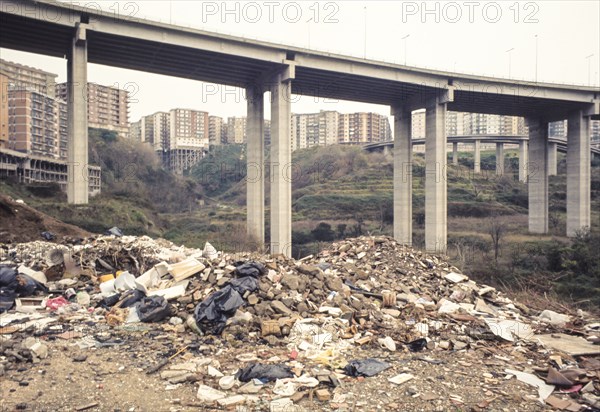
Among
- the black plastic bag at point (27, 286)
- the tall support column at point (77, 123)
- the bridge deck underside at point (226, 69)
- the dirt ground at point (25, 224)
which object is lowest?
the black plastic bag at point (27, 286)

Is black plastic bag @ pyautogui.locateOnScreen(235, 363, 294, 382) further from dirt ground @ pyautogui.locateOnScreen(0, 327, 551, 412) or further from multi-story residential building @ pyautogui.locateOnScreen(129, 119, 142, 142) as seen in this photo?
multi-story residential building @ pyautogui.locateOnScreen(129, 119, 142, 142)

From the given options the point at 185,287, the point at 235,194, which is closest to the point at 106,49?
the point at 185,287

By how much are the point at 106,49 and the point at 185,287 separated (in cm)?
2070

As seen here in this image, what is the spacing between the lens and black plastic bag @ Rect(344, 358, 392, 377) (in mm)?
6219

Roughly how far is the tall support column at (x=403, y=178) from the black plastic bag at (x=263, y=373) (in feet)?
94.0

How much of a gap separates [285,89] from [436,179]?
1376cm

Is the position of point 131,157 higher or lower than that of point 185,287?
higher

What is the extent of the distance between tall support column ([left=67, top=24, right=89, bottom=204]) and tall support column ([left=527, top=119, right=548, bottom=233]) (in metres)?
37.4

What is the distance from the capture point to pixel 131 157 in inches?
2304

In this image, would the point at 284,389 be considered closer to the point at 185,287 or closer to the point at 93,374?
the point at 93,374

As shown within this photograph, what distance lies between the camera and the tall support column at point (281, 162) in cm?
2677

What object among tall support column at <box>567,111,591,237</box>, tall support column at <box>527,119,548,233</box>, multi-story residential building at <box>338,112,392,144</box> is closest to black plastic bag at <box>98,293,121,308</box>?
tall support column at <box>567,111,591,237</box>

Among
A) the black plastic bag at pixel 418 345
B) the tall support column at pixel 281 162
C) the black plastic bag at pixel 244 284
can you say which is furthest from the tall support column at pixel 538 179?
the black plastic bag at pixel 244 284

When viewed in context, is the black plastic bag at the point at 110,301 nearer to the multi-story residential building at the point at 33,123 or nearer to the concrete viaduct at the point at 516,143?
the multi-story residential building at the point at 33,123
